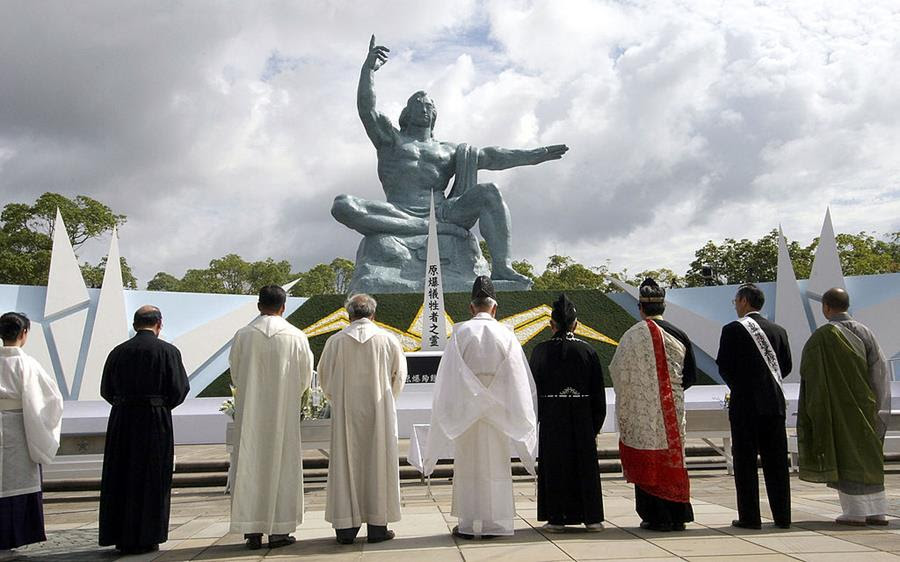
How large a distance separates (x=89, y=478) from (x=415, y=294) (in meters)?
9.82

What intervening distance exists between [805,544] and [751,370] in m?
1.07

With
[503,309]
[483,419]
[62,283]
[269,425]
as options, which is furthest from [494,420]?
[503,309]

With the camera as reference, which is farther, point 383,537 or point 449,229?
point 449,229

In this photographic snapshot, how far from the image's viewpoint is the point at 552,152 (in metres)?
18.0

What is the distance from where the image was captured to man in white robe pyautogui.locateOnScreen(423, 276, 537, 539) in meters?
4.30

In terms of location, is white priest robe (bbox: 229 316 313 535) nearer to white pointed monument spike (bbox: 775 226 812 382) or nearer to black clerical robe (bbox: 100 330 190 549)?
black clerical robe (bbox: 100 330 190 549)

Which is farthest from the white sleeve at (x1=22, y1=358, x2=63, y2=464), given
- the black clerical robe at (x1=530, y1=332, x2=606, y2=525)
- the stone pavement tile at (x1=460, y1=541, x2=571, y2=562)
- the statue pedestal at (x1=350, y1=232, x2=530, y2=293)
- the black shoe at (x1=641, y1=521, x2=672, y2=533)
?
the statue pedestal at (x1=350, y1=232, x2=530, y2=293)

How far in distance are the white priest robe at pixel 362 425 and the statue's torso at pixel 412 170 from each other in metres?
14.0

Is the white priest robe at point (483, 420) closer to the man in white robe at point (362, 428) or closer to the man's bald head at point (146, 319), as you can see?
the man in white robe at point (362, 428)

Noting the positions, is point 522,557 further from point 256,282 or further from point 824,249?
point 256,282

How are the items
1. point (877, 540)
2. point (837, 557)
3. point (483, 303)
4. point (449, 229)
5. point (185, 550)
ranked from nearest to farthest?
point (837, 557)
point (877, 540)
point (185, 550)
point (483, 303)
point (449, 229)

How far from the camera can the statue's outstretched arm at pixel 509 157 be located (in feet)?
59.6

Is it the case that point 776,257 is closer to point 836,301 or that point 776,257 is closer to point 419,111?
point 419,111

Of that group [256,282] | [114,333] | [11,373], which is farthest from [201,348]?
[256,282]
